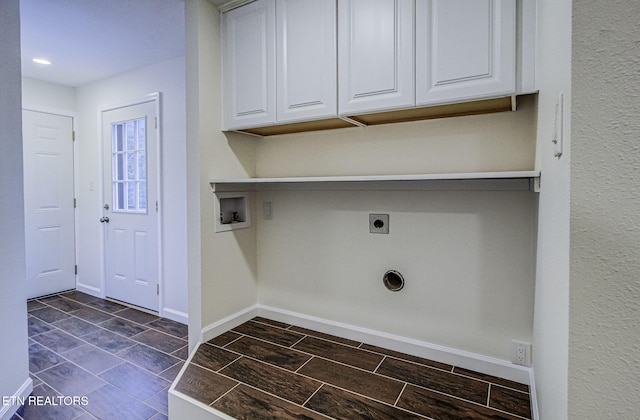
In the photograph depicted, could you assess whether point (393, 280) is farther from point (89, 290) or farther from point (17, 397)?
point (89, 290)

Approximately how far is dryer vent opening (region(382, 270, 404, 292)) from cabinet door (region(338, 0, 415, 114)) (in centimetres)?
95

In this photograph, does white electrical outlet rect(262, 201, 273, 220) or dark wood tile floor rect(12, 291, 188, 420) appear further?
white electrical outlet rect(262, 201, 273, 220)

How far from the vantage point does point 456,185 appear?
5.89 ft

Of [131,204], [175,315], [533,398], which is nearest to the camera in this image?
[533,398]

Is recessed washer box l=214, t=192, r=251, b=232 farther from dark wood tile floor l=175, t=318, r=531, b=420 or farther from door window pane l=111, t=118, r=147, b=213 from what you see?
door window pane l=111, t=118, r=147, b=213

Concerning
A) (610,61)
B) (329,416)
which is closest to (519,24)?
(610,61)

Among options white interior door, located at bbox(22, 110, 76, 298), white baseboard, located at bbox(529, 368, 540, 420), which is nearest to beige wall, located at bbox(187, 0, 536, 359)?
white baseboard, located at bbox(529, 368, 540, 420)

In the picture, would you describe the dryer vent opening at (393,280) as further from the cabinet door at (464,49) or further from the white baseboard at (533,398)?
the cabinet door at (464,49)

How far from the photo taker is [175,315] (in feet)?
10.1

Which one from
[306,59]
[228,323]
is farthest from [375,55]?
[228,323]

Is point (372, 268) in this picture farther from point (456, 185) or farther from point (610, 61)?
point (610, 61)

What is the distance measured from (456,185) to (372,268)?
701mm

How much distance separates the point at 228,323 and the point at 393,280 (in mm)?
1167

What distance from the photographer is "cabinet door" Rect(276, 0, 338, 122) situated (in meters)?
1.82
